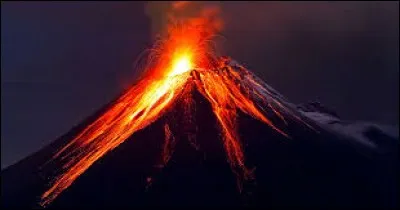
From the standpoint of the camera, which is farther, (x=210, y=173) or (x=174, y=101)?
(x=174, y=101)

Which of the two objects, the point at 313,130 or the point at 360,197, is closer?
the point at 360,197

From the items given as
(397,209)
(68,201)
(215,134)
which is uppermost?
(215,134)

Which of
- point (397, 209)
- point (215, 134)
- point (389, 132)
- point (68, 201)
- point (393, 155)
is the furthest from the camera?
point (389, 132)

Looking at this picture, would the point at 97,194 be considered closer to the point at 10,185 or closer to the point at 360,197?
the point at 10,185

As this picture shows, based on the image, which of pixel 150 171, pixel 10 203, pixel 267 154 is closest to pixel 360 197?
pixel 267 154
